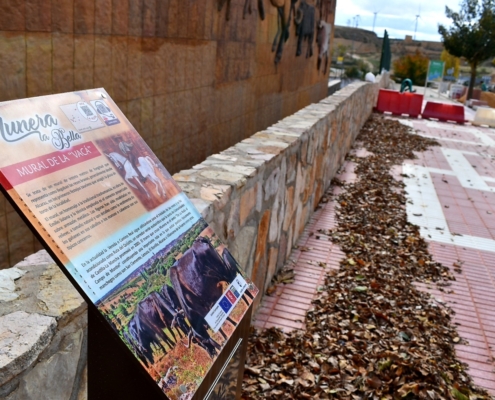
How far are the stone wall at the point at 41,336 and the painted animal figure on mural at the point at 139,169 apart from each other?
0.37 m

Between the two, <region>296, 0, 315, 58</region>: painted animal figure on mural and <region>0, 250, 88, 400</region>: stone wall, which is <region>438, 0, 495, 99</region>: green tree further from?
<region>0, 250, 88, 400</region>: stone wall

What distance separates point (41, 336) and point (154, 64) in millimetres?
3287

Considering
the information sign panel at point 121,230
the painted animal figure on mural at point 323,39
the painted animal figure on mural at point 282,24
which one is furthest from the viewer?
the painted animal figure on mural at point 323,39

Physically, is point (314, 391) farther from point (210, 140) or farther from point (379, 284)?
point (210, 140)

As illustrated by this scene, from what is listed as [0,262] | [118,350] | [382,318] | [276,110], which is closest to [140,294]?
[118,350]

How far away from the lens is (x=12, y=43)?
2.94 m

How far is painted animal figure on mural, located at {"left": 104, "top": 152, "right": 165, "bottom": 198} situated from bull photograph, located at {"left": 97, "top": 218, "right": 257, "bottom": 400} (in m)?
0.18

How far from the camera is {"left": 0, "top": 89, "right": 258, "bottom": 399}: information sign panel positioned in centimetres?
133

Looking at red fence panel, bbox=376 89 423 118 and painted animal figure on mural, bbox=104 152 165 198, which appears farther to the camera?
red fence panel, bbox=376 89 423 118

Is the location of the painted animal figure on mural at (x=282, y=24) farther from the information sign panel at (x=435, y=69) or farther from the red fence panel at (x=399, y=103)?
the information sign panel at (x=435, y=69)

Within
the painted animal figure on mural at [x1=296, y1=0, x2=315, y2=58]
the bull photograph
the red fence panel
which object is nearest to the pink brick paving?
the bull photograph

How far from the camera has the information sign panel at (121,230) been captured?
1334mm

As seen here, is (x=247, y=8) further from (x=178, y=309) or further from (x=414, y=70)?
(x=414, y=70)

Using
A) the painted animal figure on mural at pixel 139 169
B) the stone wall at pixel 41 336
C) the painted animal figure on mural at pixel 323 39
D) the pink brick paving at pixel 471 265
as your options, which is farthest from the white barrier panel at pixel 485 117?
the stone wall at pixel 41 336
